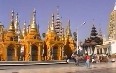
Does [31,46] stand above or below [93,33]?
below

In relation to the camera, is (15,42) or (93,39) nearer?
(15,42)

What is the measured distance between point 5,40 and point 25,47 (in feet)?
11.5

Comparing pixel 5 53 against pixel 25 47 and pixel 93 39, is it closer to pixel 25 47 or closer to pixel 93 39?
pixel 25 47

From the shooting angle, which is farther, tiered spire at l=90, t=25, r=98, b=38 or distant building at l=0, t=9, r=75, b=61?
tiered spire at l=90, t=25, r=98, b=38

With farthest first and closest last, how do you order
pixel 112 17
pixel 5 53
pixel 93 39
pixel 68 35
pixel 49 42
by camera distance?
pixel 112 17 < pixel 93 39 < pixel 68 35 < pixel 49 42 < pixel 5 53

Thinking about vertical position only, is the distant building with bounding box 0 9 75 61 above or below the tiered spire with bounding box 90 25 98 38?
below

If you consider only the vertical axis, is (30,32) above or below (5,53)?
above

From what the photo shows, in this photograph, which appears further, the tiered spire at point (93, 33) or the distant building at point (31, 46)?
the tiered spire at point (93, 33)

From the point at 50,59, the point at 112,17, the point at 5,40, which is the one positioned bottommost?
the point at 50,59

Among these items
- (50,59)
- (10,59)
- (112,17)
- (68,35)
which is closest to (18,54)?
(10,59)

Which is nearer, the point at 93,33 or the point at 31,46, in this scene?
the point at 31,46

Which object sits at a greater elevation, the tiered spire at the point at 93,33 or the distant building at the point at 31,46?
the tiered spire at the point at 93,33

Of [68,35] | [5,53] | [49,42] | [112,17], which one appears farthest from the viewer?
[112,17]

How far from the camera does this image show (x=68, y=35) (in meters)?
65.2
